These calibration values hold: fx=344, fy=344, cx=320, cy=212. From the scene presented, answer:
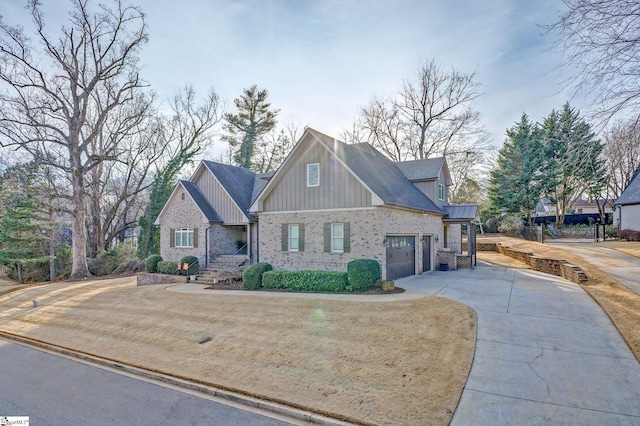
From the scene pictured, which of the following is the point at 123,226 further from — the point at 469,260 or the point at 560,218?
the point at 560,218

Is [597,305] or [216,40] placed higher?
[216,40]

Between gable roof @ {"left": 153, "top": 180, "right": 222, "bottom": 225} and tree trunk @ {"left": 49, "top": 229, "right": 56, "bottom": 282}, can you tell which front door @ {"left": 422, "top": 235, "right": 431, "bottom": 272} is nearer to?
gable roof @ {"left": 153, "top": 180, "right": 222, "bottom": 225}

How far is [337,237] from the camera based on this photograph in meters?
15.6

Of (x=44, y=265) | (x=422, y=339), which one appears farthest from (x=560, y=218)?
(x=44, y=265)

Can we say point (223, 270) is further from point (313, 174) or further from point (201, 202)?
point (313, 174)

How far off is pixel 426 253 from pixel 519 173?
24753 millimetres

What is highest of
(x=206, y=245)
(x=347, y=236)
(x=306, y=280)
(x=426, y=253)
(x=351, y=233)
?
(x=351, y=233)

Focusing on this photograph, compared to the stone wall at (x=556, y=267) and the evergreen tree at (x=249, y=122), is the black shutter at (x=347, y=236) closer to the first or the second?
the stone wall at (x=556, y=267)

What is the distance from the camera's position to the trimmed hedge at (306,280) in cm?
1388

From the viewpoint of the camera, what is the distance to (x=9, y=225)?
22.5 metres

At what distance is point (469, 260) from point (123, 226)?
30481mm

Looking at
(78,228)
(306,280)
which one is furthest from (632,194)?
(78,228)

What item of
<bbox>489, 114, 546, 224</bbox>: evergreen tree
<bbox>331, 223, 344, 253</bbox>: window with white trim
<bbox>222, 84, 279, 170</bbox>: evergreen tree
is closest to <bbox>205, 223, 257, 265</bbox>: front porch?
<bbox>331, 223, 344, 253</bbox>: window with white trim

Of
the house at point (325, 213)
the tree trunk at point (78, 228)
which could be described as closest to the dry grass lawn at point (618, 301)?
the house at point (325, 213)
